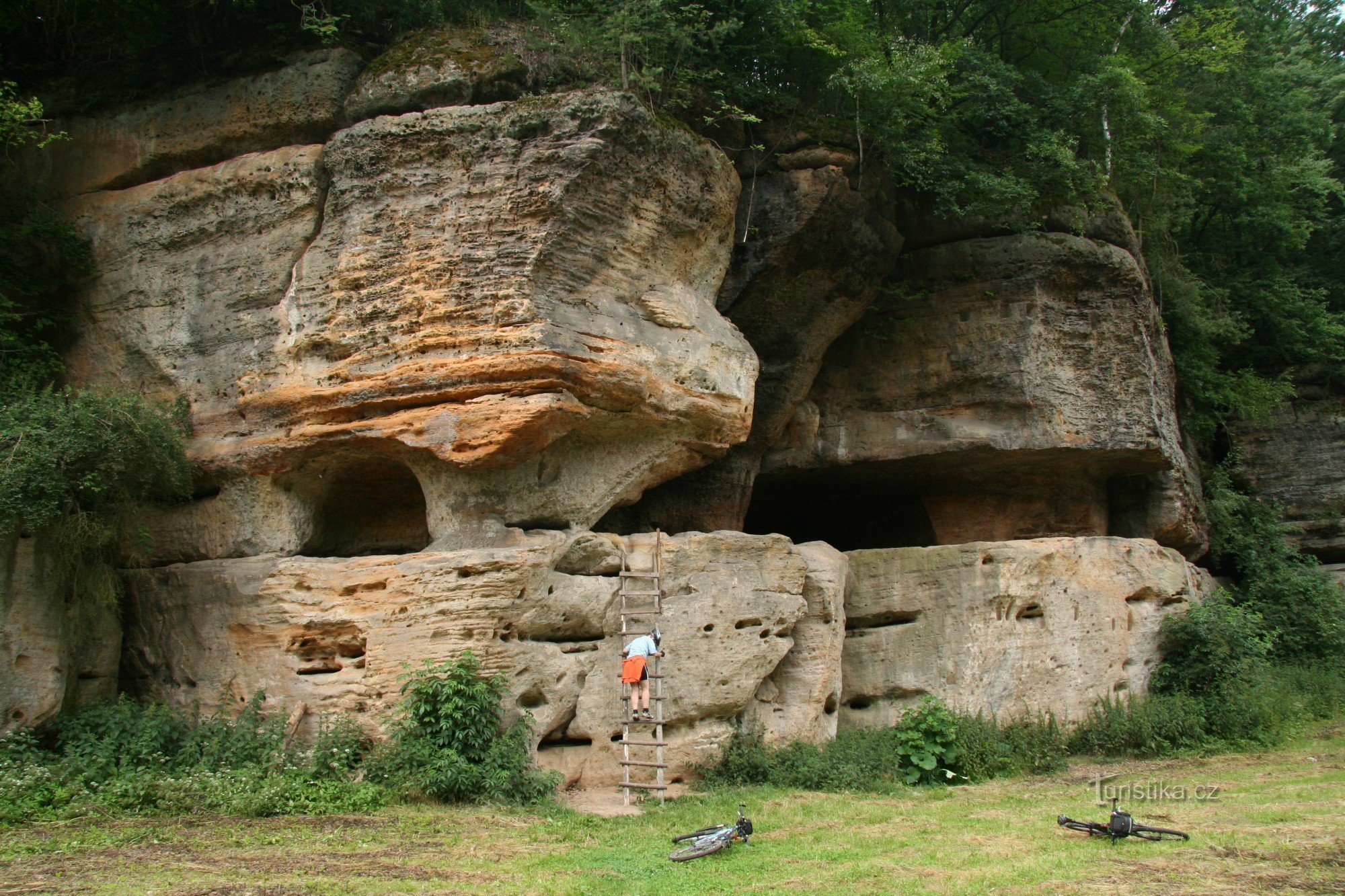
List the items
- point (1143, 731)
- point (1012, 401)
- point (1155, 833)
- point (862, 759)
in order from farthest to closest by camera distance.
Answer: point (1012, 401)
point (1143, 731)
point (862, 759)
point (1155, 833)

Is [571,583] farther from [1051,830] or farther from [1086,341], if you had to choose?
[1086,341]

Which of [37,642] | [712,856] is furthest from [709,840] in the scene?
[37,642]

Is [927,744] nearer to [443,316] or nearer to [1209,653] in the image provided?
[1209,653]

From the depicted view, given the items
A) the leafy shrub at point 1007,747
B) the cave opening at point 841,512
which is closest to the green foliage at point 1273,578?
the leafy shrub at point 1007,747

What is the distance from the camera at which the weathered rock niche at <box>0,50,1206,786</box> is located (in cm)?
959

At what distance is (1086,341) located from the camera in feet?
44.5

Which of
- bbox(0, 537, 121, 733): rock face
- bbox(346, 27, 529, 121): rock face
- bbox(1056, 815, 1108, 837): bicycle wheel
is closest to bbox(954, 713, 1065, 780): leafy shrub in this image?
bbox(1056, 815, 1108, 837): bicycle wheel

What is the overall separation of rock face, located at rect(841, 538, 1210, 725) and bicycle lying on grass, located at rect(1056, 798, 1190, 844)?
3.91 m

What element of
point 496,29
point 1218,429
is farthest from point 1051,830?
point 1218,429

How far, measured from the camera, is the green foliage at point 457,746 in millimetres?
8430

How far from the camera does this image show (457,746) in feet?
28.2

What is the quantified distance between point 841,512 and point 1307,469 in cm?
740

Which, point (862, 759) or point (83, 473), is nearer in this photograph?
point (83, 473)

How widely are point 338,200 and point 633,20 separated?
3.58 meters
